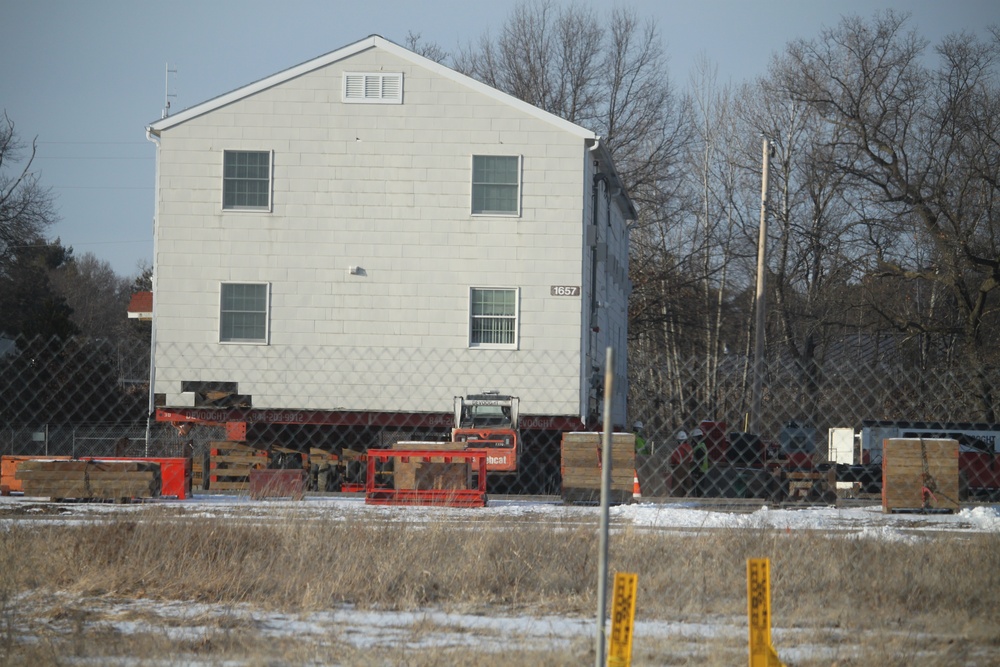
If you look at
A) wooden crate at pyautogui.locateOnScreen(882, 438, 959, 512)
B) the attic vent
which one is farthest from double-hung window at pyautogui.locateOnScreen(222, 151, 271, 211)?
wooden crate at pyautogui.locateOnScreen(882, 438, 959, 512)

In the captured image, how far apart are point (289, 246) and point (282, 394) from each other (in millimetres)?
3447

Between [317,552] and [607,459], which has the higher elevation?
[607,459]

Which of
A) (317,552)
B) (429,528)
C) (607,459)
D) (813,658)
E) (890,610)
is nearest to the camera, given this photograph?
(607,459)

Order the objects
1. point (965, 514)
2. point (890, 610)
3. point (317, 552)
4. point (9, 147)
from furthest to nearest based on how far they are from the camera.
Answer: point (9, 147) → point (965, 514) → point (317, 552) → point (890, 610)

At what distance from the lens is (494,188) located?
24688mm

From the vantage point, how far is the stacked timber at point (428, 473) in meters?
17.2

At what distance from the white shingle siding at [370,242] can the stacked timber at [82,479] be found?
751cm

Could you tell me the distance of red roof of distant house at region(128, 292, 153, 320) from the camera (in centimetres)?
3625

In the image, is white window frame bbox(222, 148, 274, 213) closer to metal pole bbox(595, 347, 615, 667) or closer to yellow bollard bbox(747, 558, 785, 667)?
yellow bollard bbox(747, 558, 785, 667)

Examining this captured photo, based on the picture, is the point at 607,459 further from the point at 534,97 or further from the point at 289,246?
the point at 534,97

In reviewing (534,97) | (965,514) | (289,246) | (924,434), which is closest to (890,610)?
(965,514)

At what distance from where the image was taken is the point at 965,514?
15148mm

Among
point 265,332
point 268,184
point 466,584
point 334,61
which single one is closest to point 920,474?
point 466,584

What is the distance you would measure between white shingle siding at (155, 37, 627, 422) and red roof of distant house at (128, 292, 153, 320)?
39.1 ft
